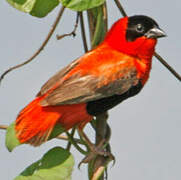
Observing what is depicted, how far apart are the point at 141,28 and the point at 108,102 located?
60cm

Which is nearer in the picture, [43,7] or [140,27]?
[43,7]

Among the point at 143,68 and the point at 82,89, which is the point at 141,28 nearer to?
the point at 143,68

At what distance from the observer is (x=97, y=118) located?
2.44 metres

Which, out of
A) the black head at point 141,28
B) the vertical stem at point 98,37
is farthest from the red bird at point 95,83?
the vertical stem at point 98,37

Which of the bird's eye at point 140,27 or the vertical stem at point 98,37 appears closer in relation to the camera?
the vertical stem at point 98,37

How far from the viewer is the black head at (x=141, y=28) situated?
8.97 ft

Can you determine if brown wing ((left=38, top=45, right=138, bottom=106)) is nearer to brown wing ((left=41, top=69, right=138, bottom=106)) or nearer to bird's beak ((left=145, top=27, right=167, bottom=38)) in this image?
brown wing ((left=41, top=69, right=138, bottom=106))

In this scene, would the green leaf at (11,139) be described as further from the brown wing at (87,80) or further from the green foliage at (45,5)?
the green foliage at (45,5)

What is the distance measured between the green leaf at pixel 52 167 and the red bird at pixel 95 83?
13 centimetres

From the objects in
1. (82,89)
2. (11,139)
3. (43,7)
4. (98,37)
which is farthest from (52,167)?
(43,7)

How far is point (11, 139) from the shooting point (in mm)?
2297

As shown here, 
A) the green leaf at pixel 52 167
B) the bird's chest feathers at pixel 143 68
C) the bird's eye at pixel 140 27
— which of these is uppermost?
the bird's eye at pixel 140 27

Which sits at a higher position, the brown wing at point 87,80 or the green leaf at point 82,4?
the green leaf at point 82,4

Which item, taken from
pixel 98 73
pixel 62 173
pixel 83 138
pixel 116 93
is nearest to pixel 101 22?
pixel 98 73
